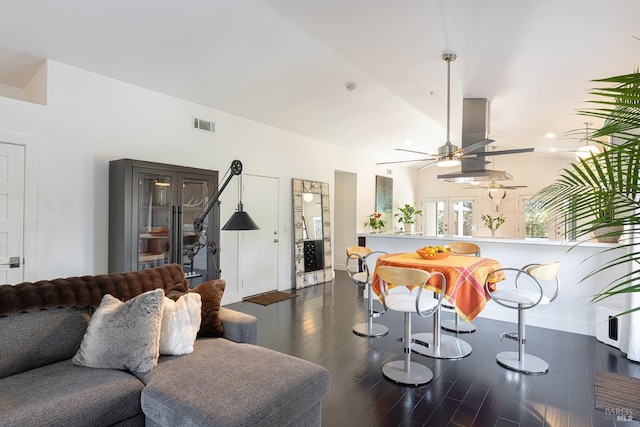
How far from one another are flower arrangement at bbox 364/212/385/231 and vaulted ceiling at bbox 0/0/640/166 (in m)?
3.52

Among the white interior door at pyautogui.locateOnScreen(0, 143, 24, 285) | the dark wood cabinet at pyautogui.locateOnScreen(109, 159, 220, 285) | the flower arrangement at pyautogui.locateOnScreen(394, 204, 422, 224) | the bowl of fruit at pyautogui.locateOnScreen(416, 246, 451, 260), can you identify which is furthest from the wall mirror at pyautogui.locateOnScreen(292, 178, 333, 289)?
the white interior door at pyautogui.locateOnScreen(0, 143, 24, 285)

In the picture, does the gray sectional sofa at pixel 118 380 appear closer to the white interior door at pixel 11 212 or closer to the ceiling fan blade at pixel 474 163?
the white interior door at pixel 11 212

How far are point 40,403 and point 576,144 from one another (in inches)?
349

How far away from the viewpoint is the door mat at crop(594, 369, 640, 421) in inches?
98.2

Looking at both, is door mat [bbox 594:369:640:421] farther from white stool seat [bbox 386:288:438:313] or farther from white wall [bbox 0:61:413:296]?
white wall [bbox 0:61:413:296]

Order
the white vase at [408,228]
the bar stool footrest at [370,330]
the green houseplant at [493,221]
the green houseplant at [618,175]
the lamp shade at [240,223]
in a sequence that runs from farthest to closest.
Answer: the white vase at [408,228]
the green houseplant at [493,221]
the bar stool footrest at [370,330]
the lamp shade at [240,223]
the green houseplant at [618,175]

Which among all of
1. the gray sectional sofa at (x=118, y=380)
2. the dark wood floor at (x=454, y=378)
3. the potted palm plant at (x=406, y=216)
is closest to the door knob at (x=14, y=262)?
the gray sectional sofa at (x=118, y=380)

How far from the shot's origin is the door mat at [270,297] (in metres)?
5.41

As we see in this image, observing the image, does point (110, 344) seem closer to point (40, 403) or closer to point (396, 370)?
point (40, 403)

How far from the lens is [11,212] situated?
3293 millimetres

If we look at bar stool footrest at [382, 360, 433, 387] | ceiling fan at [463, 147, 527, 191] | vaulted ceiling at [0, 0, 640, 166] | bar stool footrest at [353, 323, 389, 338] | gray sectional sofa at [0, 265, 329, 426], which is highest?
vaulted ceiling at [0, 0, 640, 166]

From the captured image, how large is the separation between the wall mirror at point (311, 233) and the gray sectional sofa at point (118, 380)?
4.08m

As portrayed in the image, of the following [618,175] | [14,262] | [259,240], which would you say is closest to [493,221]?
[259,240]

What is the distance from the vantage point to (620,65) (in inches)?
136
